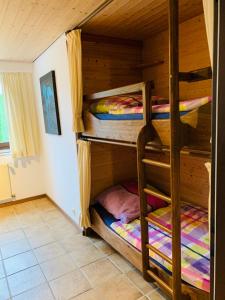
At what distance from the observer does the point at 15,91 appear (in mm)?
3852

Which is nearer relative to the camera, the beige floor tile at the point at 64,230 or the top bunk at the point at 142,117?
the top bunk at the point at 142,117

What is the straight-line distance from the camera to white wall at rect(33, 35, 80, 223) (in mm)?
2814

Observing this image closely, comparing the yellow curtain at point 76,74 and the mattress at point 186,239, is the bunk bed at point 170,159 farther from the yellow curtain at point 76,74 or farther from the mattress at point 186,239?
the yellow curtain at point 76,74

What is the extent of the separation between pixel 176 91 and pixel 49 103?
2.40m

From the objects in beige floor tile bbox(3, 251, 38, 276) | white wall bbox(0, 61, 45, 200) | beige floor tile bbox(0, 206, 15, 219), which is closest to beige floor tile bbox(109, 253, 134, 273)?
beige floor tile bbox(3, 251, 38, 276)

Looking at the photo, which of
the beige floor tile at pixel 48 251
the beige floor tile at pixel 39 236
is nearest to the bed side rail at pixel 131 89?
the beige floor tile at pixel 48 251

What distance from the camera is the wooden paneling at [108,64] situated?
8.78ft

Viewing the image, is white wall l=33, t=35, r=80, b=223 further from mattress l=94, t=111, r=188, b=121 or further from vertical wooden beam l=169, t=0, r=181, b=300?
vertical wooden beam l=169, t=0, r=181, b=300

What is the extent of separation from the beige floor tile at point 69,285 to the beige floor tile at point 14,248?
767mm

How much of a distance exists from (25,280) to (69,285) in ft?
1.51

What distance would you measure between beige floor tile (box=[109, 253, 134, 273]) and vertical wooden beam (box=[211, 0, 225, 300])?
4.49ft

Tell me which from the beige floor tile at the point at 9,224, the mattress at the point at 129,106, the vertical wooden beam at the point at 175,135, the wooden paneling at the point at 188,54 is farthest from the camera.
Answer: the beige floor tile at the point at 9,224

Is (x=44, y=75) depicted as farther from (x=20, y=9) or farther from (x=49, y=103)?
(x=20, y=9)

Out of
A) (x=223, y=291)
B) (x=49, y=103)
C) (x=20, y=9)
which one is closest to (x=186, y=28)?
(x=20, y=9)
